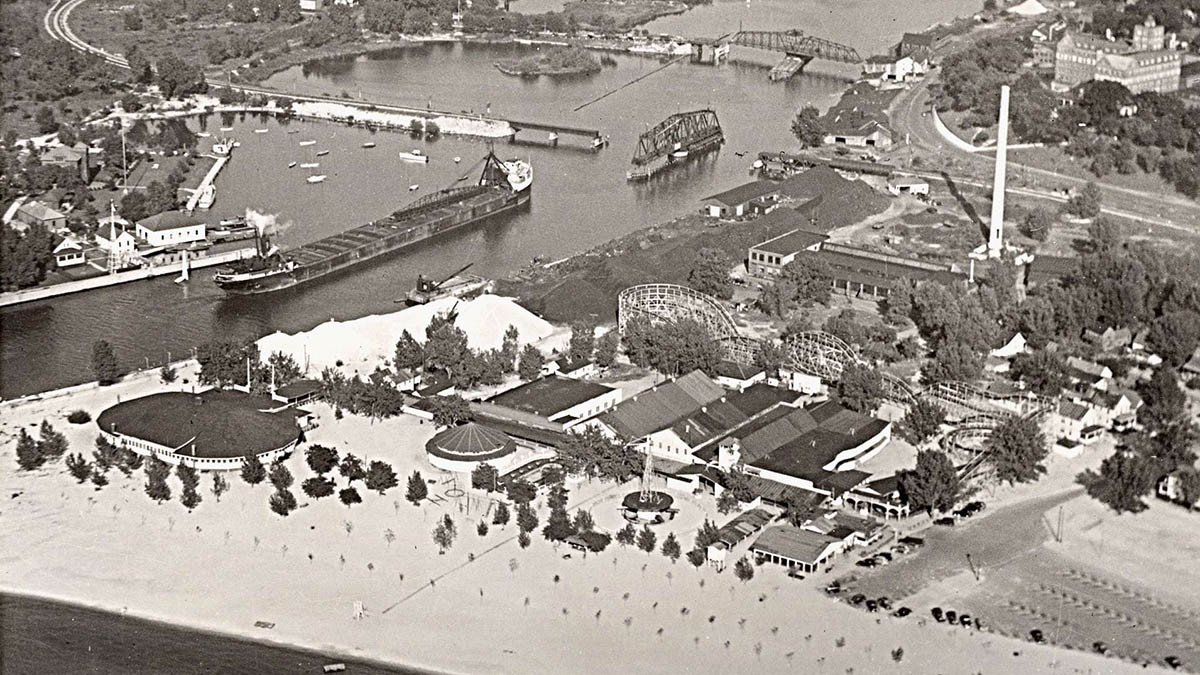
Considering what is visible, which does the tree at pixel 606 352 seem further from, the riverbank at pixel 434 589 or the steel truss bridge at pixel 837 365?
the riverbank at pixel 434 589

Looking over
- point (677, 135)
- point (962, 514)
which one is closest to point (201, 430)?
point (962, 514)

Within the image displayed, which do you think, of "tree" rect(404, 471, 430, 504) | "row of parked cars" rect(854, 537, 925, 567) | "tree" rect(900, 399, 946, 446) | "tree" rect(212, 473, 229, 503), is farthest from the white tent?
"tree" rect(212, 473, 229, 503)

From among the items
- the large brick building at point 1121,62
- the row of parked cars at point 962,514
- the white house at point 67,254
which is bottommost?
the white house at point 67,254

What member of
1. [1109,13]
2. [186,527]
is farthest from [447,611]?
[1109,13]

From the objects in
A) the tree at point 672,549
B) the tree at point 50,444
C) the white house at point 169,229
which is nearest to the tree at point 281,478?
the tree at point 50,444

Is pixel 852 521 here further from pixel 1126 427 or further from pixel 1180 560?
pixel 1126 427

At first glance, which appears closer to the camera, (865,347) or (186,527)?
(186,527)
